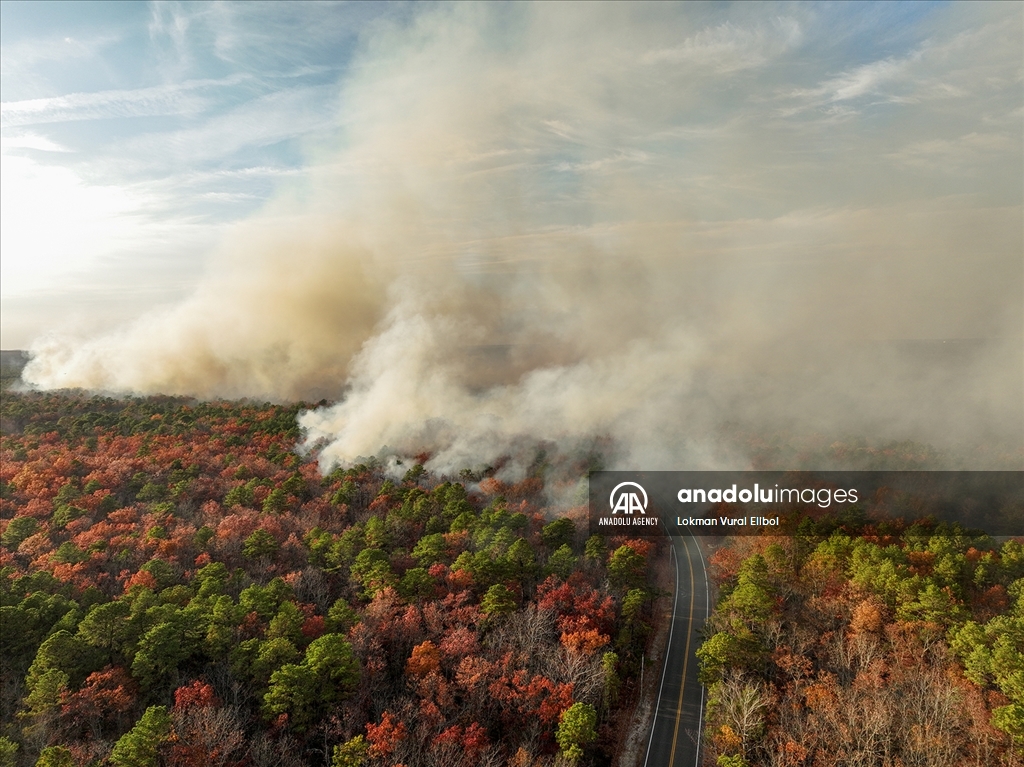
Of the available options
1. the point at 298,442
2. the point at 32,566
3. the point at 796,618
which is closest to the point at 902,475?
the point at 796,618

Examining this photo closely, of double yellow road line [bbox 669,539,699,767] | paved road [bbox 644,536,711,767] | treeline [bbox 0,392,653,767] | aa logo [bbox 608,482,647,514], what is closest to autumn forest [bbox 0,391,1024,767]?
treeline [bbox 0,392,653,767]

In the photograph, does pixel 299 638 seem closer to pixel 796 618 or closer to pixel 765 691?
pixel 765 691

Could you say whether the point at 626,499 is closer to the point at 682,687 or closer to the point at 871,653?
the point at 682,687

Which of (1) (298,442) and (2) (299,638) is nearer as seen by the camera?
(2) (299,638)

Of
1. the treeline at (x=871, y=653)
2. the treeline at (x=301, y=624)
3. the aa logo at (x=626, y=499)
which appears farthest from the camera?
the aa logo at (x=626, y=499)

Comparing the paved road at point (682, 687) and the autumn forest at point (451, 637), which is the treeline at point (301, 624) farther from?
the paved road at point (682, 687)

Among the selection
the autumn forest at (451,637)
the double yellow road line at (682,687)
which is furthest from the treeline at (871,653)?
the double yellow road line at (682,687)

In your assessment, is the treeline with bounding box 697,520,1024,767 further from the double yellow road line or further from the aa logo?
the aa logo

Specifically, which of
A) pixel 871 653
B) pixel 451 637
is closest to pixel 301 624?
pixel 451 637
